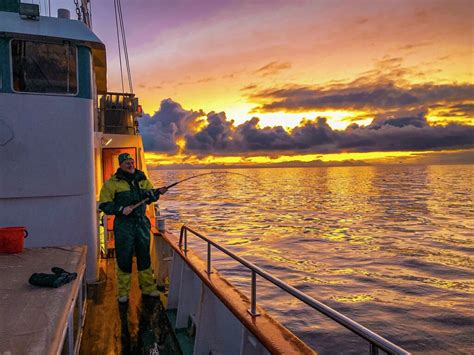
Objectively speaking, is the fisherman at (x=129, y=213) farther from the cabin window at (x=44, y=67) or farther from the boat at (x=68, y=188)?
the cabin window at (x=44, y=67)

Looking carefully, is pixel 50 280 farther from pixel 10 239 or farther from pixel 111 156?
pixel 111 156

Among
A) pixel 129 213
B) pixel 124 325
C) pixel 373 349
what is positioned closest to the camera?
pixel 373 349

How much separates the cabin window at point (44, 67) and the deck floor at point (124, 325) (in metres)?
3.25

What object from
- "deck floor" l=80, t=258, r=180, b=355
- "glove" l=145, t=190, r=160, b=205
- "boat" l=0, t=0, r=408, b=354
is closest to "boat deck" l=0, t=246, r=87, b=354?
"boat" l=0, t=0, r=408, b=354

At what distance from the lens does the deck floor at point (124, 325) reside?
4430 mm

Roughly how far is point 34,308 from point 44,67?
4.26 m

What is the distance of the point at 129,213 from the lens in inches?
211

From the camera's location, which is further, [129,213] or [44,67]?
[44,67]

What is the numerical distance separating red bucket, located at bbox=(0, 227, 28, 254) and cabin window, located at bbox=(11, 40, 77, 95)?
233 cm

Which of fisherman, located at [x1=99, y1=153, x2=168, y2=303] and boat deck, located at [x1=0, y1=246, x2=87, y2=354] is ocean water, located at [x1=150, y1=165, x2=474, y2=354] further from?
boat deck, located at [x1=0, y1=246, x2=87, y2=354]

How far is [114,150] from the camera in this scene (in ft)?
38.4

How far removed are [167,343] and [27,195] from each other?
2.98 metres

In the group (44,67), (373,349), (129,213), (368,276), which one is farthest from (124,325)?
(368,276)

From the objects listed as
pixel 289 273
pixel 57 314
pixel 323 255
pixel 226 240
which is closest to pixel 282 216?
pixel 226 240
